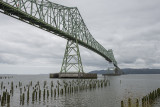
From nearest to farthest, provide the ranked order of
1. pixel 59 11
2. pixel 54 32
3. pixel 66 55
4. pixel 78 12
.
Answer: pixel 54 32 → pixel 59 11 → pixel 66 55 → pixel 78 12

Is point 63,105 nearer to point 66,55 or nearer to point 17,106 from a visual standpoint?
point 17,106

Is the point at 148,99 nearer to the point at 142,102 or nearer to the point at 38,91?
the point at 142,102

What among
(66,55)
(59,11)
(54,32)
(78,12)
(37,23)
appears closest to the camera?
(37,23)

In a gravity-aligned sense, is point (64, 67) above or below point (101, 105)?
above

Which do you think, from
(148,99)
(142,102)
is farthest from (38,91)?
(142,102)

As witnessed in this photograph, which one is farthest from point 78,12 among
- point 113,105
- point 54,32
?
point 113,105

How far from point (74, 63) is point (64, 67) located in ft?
21.6

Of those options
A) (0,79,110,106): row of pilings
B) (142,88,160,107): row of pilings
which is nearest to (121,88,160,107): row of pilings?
(142,88,160,107): row of pilings

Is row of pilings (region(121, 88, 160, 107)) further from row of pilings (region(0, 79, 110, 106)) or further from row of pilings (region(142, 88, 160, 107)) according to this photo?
row of pilings (region(0, 79, 110, 106))

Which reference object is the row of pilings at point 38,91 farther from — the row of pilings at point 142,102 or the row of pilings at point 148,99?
the row of pilings at point 148,99

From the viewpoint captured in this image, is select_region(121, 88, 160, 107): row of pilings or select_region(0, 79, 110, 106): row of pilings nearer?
select_region(121, 88, 160, 107): row of pilings

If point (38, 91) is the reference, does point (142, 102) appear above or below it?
above

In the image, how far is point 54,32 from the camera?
2388 inches

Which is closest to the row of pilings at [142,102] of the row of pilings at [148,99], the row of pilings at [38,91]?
the row of pilings at [148,99]
